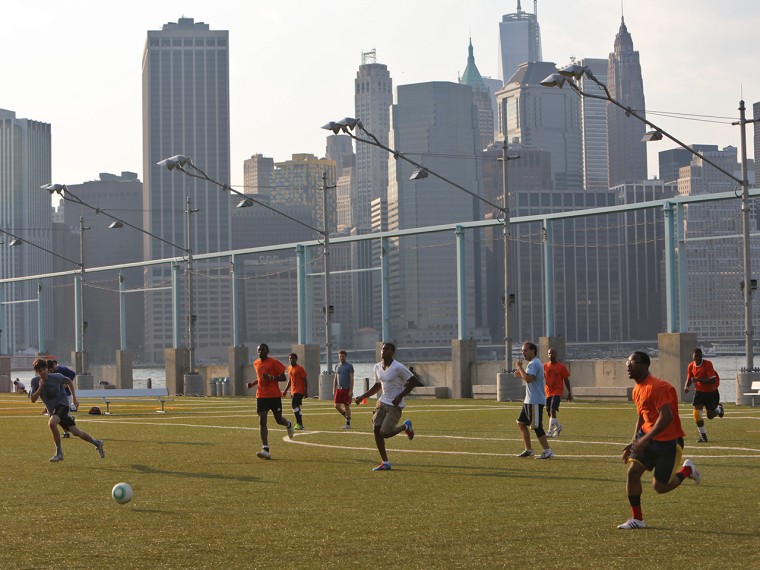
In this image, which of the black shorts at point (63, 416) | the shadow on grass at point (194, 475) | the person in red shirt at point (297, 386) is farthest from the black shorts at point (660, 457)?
the person in red shirt at point (297, 386)

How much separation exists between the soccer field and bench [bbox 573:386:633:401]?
52.6 ft

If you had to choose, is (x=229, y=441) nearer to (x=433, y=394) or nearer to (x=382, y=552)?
(x=382, y=552)

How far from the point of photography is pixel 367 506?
45.2 ft

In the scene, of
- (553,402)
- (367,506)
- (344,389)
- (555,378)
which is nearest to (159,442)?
(344,389)

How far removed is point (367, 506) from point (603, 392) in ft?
91.8

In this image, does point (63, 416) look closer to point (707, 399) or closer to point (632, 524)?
point (707, 399)

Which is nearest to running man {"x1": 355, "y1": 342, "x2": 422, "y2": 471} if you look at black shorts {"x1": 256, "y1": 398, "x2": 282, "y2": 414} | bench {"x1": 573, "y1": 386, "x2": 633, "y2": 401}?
black shorts {"x1": 256, "y1": 398, "x2": 282, "y2": 414}

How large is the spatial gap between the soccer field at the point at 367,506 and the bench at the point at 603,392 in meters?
16.0

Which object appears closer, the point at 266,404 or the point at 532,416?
the point at 532,416

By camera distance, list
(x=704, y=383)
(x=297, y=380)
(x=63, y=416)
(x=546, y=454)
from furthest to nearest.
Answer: (x=297, y=380), (x=704, y=383), (x=63, y=416), (x=546, y=454)

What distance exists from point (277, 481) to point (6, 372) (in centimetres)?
6210

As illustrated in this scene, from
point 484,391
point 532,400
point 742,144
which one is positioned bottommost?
point 484,391

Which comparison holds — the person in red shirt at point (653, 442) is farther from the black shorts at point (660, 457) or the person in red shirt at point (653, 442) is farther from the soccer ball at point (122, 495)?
the soccer ball at point (122, 495)

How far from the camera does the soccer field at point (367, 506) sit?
1076 centimetres
